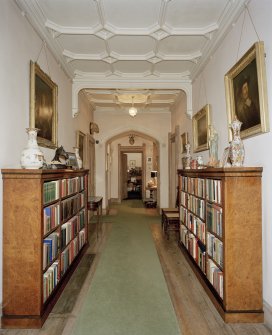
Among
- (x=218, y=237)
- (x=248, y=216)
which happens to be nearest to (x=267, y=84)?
(x=248, y=216)

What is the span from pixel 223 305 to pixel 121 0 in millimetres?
3459

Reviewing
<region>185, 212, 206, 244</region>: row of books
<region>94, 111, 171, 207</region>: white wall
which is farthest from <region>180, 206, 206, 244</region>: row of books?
<region>94, 111, 171, 207</region>: white wall

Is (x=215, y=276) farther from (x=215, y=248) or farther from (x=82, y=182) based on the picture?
(x=82, y=182)

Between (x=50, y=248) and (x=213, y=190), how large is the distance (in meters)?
1.97

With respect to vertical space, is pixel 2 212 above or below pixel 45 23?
below

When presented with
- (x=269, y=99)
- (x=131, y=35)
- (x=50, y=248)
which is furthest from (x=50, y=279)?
(x=131, y=35)

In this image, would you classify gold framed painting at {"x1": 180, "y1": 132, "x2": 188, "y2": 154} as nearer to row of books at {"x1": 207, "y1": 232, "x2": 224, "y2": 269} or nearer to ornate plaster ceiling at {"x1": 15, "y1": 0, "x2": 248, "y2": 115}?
ornate plaster ceiling at {"x1": 15, "y1": 0, "x2": 248, "y2": 115}

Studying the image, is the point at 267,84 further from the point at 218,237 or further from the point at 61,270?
the point at 61,270

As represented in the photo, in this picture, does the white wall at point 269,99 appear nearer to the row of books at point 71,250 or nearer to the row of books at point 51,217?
the row of books at point 51,217

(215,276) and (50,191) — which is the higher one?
(50,191)

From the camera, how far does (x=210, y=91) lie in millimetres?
4191

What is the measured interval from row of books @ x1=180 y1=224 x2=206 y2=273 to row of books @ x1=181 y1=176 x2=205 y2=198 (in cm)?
68

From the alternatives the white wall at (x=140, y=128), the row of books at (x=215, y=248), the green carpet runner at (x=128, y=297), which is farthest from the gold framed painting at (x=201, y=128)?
the white wall at (x=140, y=128)

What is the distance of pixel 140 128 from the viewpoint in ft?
27.7
